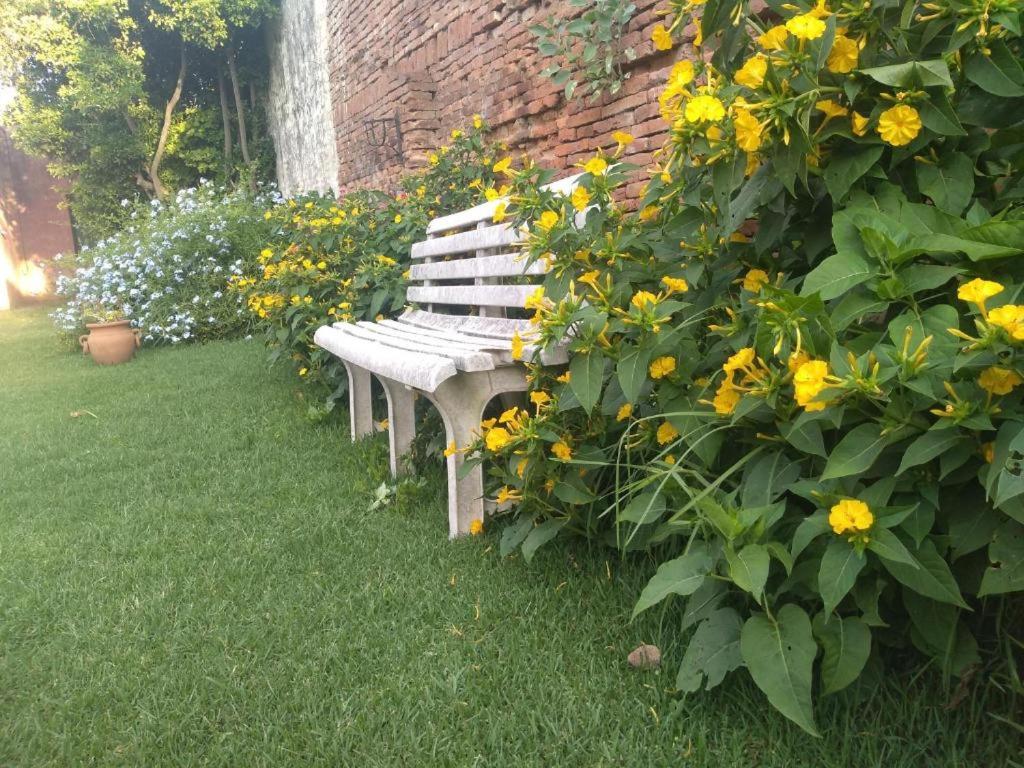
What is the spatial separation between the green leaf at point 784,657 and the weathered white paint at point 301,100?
24.3ft

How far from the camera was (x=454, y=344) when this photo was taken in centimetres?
239

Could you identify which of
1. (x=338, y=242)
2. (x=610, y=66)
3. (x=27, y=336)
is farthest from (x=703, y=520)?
(x=27, y=336)

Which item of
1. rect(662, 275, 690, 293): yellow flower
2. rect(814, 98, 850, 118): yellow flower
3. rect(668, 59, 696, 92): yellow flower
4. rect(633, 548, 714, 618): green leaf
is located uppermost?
rect(668, 59, 696, 92): yellow flower

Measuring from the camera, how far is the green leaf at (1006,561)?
3.51ft

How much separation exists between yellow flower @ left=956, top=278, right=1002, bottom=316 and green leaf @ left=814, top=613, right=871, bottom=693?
0.54 metres

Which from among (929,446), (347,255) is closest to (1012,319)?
(929,446)

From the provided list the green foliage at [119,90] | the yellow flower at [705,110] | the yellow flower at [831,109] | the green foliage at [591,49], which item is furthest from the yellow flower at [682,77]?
the green foliage at [119,90]

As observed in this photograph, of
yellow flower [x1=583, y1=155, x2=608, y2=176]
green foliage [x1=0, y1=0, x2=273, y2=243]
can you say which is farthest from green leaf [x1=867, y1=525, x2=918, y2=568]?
green foliage [x1=0, y1=0, x2=273, y2=243]

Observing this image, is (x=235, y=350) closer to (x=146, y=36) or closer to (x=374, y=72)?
(x=374, y=72)

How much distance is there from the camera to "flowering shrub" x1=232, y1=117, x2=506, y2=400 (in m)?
4.04

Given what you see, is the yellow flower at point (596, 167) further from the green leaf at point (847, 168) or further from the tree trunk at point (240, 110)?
the tree trunk at point (240, 110)

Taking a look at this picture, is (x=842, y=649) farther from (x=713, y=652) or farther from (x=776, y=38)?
(x=776, y=38)

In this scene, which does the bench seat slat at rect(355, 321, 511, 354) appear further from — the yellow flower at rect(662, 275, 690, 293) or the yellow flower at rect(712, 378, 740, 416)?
the yellow flower at rect(712, 378, 740, 416)

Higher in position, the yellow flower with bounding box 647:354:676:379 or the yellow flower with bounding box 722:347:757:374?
the yellow flower with bounding box 722:347:757:374
